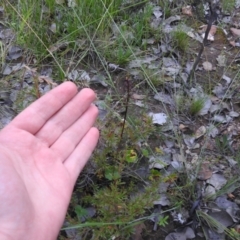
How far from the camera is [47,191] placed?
200cm

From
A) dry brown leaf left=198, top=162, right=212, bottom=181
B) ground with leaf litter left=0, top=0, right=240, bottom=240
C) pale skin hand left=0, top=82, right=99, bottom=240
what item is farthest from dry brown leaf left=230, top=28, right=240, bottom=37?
pale skin hand left=0, top=82, right=99, bottom=240

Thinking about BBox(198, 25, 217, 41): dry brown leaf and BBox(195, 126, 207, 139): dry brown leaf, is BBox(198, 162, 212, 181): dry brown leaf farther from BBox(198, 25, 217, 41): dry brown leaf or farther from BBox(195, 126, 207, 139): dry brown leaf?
BBox(198, 25, 217, 41): dry brown leaf

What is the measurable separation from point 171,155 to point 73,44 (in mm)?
1103

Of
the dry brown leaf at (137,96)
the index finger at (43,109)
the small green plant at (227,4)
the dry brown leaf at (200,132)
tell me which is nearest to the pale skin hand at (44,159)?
the index finger at (43,109)

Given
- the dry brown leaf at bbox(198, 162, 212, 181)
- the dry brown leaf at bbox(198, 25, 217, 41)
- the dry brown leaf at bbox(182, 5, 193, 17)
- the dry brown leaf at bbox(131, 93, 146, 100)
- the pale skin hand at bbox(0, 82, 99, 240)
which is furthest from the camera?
the dry brown leaf at bbox(182, 5, 193, 17)

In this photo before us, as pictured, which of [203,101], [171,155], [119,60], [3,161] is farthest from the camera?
[119,60]

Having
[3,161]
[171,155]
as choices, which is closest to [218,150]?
[171,155]

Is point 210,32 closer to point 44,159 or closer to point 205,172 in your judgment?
point 205,172

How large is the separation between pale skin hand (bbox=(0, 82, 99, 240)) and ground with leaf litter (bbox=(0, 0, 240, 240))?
0.11 m

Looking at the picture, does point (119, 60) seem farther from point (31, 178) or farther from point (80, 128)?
point (31, 178)

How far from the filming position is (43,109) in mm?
2211

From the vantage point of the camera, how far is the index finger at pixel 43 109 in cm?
217

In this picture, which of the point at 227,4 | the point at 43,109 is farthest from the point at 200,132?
the point at 227,4

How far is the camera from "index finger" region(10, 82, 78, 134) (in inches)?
85.4
